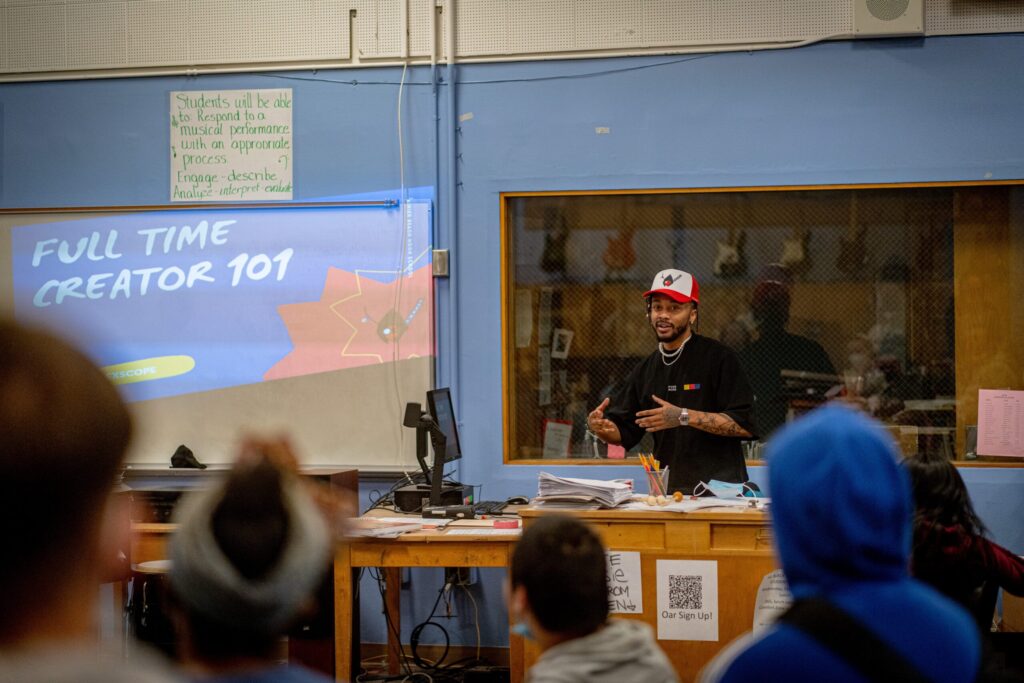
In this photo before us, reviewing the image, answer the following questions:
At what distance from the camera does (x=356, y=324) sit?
5.32 metres

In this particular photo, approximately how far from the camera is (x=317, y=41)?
17.7 feet

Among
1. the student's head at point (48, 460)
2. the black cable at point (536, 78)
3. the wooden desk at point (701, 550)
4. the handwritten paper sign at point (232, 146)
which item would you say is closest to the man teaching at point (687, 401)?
the wooden desk at point (701, 550)

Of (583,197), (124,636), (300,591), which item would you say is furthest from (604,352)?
(300,591)

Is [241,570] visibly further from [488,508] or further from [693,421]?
[488,508]

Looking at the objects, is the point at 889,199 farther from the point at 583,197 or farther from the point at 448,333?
the point at 448,333

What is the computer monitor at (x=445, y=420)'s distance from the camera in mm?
4492

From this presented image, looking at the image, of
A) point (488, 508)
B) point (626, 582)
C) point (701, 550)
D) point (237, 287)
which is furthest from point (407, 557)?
point (237, 287)

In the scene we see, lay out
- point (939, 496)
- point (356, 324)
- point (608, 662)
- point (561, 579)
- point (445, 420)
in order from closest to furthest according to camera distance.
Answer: point (608, 662) < point (561, 579) < point (939, 496) < point (445, 420) < point (356, 324)

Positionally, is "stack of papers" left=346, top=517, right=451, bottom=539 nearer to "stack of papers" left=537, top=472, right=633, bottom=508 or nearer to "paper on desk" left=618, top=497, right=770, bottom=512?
"stack of papers" left=537, top=472, right=633, bottom=508

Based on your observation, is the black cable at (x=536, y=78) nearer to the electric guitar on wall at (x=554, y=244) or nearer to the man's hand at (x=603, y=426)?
the electric guitar on wall at (x=554, y=244)

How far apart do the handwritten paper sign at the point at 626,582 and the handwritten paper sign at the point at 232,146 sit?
2783 millimetres

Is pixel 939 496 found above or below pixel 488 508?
above

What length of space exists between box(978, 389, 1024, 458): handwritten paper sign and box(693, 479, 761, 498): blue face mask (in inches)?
60.3

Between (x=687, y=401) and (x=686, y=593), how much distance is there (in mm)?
954
